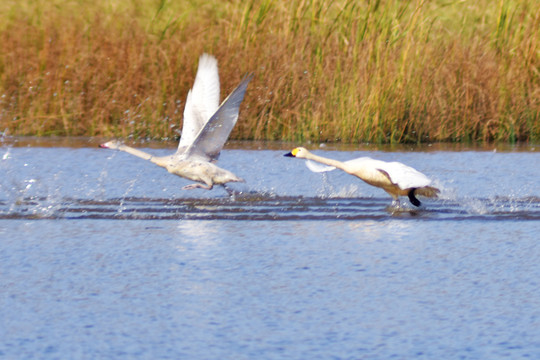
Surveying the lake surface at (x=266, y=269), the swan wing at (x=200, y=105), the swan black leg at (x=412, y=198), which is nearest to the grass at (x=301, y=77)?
the lake surface at (x=266, y=269)

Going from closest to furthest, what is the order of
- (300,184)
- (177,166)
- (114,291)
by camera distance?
1. (114,291)
2. (177,166)
3. (300,184)

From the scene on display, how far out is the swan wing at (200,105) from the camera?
9.06m

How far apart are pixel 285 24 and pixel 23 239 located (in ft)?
23.3

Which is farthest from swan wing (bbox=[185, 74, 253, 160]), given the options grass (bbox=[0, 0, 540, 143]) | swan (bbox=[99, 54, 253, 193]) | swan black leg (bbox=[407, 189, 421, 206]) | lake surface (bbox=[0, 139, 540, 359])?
grass (bbox=[0, 0, 540, 143])

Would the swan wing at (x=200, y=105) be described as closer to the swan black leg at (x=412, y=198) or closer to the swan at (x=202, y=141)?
the swan at (x=202, y=141)

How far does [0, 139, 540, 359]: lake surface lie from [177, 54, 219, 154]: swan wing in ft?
1.82

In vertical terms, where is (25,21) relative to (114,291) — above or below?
above

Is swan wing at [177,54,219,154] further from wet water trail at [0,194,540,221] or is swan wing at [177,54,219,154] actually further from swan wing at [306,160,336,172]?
swan wing at [306,160,336,172]

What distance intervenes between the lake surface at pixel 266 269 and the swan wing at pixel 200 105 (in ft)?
1.82

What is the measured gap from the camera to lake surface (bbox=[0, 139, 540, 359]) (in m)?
4.43

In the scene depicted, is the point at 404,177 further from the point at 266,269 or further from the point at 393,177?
the point at 266,269

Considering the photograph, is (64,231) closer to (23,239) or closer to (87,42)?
(23,239)

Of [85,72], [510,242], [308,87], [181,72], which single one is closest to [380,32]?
[308,87]

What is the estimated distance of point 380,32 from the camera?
13055 millimetres
